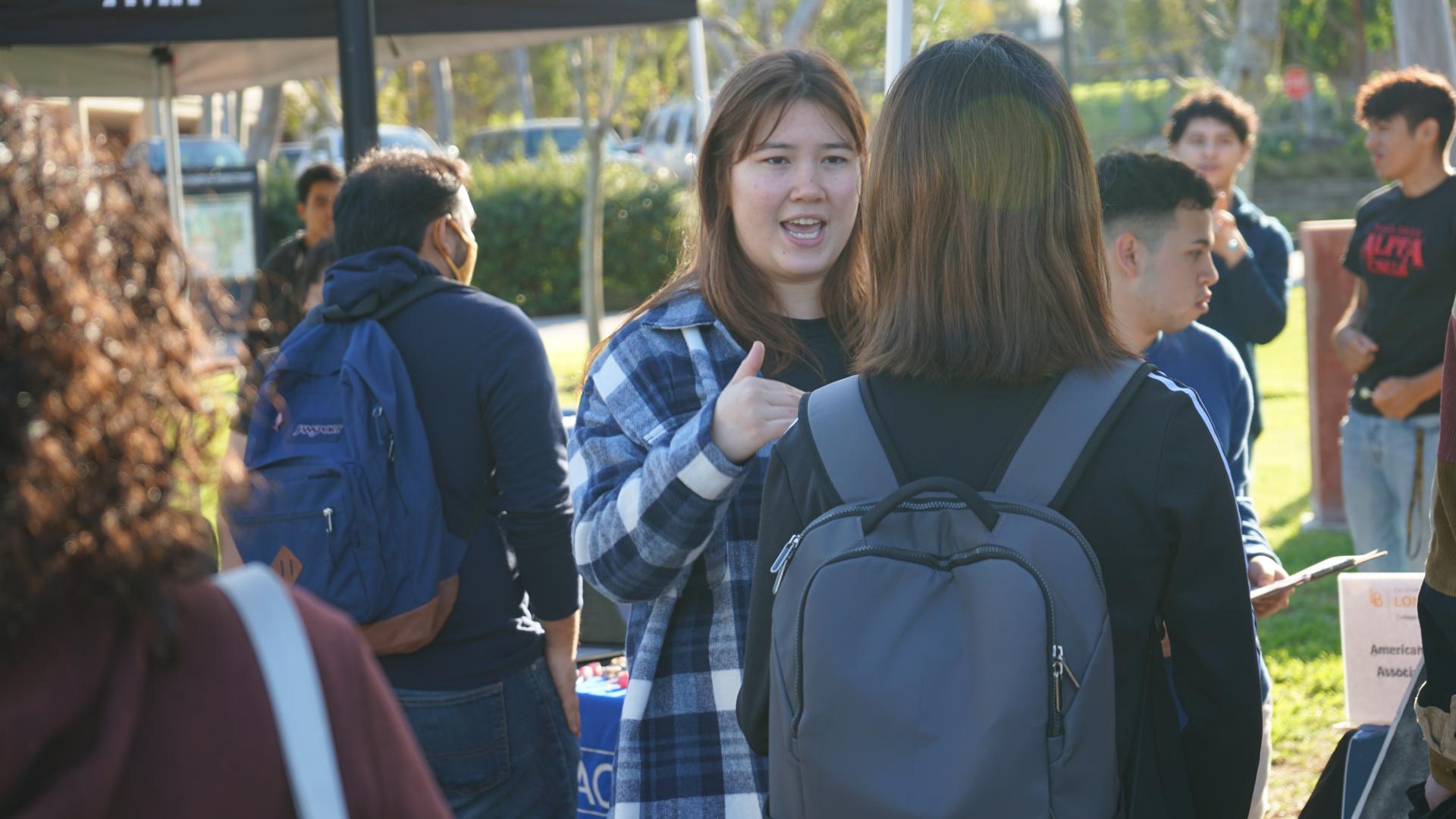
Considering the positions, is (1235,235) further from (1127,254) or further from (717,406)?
(717,406)

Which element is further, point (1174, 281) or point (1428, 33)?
point (1428, 33)

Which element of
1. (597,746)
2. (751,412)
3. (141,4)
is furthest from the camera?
(141,4)

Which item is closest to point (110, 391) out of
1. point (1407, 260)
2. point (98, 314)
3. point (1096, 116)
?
point (98, 314)

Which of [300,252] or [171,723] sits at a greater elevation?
[300,252]

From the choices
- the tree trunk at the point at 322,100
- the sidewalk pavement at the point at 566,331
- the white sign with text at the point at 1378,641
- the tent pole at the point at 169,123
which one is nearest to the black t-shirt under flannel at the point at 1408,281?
the white sign with text at the point at 1378,641

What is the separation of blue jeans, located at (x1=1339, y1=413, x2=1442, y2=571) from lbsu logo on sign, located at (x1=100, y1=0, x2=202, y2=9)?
15.0ft

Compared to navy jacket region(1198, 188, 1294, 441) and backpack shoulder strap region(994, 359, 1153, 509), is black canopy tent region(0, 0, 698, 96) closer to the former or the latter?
navy jacket region(1198, 188, 1294, 441)

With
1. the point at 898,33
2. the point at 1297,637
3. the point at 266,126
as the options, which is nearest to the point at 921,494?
the point at 898,33

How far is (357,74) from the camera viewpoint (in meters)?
3.79

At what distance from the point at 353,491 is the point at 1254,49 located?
59.7 feet

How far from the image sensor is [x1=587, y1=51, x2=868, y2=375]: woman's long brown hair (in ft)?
8.23

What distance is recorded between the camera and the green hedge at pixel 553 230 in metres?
20.2

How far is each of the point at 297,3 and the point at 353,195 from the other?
71.4 inches

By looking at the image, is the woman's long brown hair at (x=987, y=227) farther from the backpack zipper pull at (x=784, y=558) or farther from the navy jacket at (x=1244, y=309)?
the navy jacket at (x=1244, y=309)
